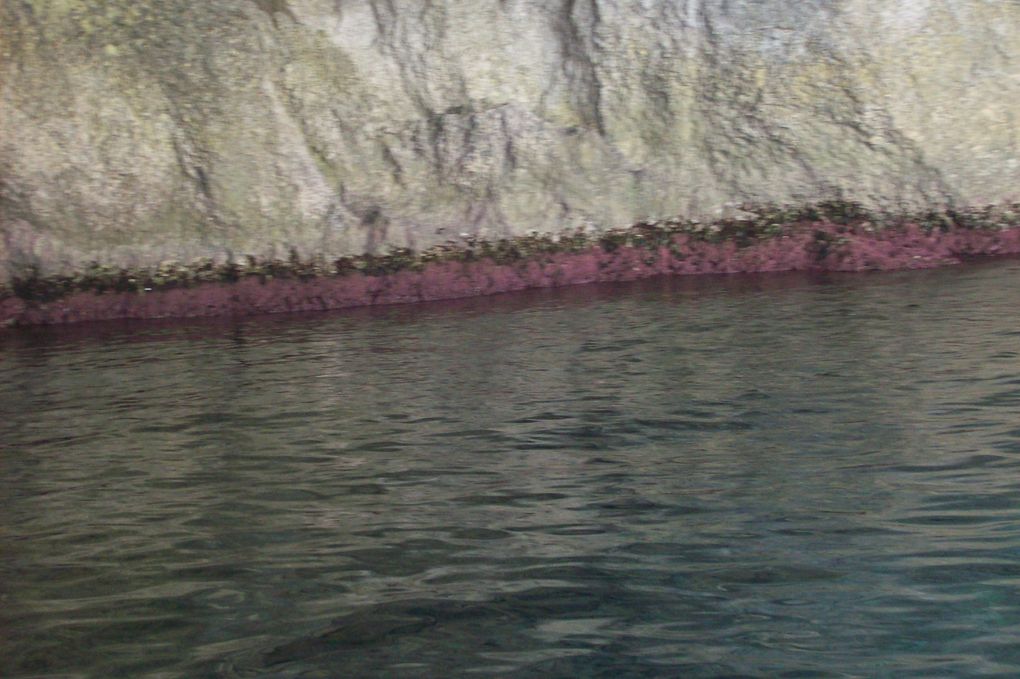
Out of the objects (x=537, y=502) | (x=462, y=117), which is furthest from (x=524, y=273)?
(x=537, y=502)

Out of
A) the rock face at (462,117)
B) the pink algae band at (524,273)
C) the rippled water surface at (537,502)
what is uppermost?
the rock face at (462,117)

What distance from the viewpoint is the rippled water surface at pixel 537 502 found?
4809mm

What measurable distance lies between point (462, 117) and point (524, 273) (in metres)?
2.09

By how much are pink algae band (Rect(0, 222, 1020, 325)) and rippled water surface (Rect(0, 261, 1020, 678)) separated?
7.70ft

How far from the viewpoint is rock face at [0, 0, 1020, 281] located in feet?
46.5

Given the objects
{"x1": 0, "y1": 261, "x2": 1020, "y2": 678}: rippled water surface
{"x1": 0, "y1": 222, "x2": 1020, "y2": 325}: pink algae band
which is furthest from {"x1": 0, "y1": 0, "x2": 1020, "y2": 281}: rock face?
{"x1": 0, "y1": 261, "x2": 1020, "y2": 678}: rippled water surface

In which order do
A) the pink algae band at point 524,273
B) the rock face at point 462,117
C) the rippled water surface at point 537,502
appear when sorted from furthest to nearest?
the rock face at point 462,117
the pink algae band at point 524,273
the rippled water surface at point 537,502

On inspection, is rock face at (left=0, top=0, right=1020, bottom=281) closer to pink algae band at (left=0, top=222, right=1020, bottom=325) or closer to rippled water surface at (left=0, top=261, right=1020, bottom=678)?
pink algae band at (left=0, top=222, right=1020, bottom=325)

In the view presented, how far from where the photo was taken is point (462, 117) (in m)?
14.8

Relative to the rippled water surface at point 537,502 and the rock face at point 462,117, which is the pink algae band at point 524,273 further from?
the rippled water surface at point 537,502

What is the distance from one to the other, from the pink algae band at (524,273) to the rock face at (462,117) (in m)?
0.41

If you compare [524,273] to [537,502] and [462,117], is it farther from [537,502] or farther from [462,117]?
[537,502]

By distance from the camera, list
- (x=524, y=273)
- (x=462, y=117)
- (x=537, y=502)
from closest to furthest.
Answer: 1. (x=537, y=502)
2. (x=524, y=273)
3. (x=462, y=117)

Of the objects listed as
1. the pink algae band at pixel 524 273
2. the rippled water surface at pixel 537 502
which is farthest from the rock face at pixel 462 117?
the rippled water surface at pixel 537 502
